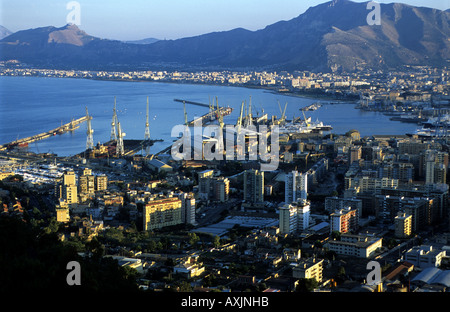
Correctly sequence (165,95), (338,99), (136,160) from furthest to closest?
(165,95) → (338,99) → (136,160)

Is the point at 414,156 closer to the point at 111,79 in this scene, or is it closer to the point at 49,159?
the point at 49,159

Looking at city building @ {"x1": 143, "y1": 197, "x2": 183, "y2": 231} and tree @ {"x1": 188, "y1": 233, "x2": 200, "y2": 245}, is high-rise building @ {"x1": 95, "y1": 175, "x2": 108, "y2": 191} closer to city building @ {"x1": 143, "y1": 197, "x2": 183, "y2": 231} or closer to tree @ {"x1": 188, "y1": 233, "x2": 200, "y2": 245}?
city building @ {"x1": 143, "y1": 197, "x2": 183, "y2": 231}

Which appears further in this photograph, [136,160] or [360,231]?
[136,160]

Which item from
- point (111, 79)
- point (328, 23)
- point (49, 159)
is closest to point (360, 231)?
point (49, 159)

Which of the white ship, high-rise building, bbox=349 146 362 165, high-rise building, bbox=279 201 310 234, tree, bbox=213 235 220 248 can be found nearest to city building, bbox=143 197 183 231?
tree, bbox=213 235 220 248

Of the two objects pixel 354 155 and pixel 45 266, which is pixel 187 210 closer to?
pixel 45 266

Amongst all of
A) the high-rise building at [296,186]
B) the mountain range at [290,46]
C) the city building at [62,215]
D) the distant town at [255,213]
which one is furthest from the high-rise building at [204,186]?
the mountain range at [290,46]
